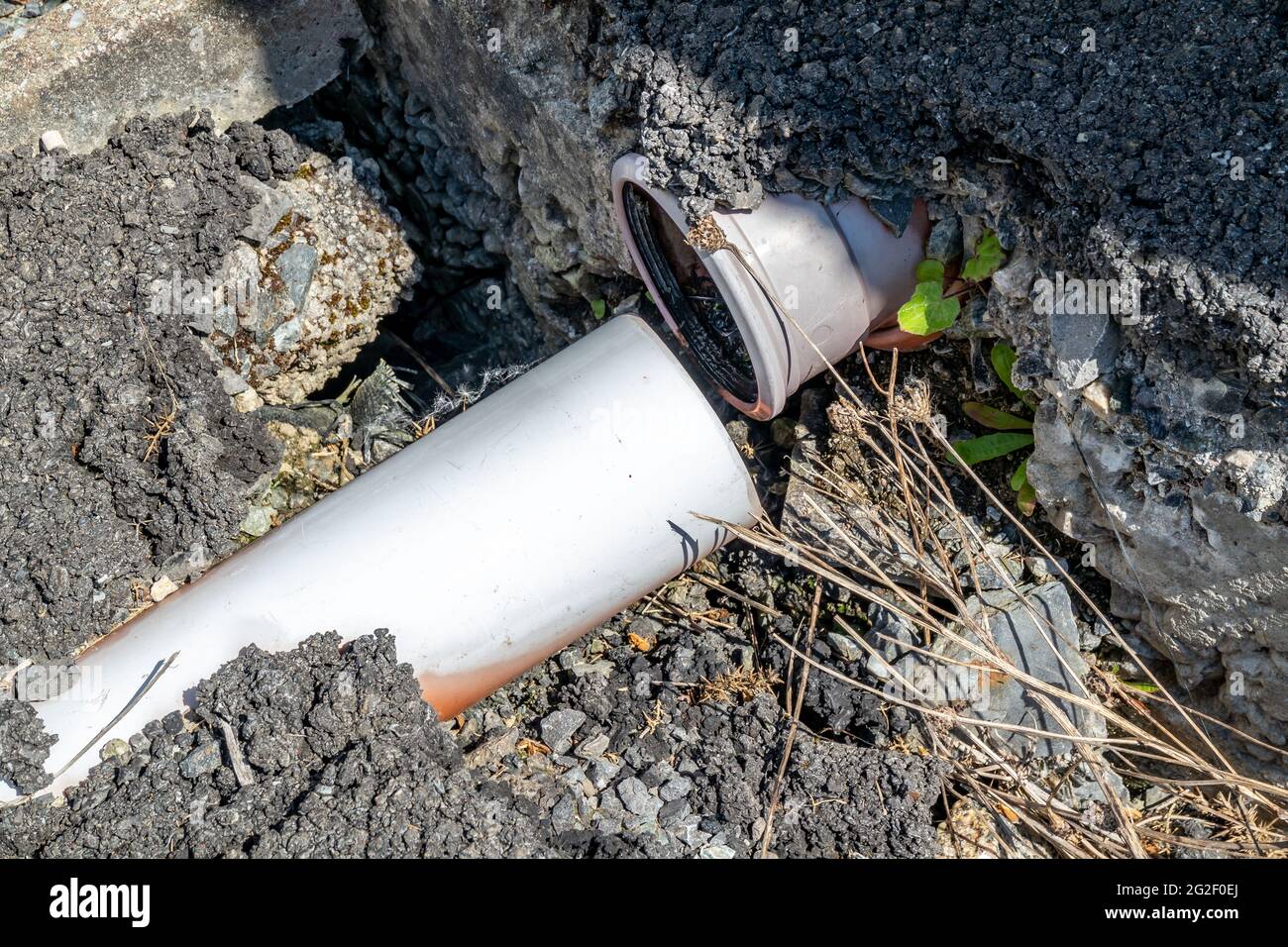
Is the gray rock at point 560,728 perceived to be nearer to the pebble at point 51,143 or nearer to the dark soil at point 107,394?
the dark soil at point 107,394

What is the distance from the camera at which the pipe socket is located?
2.46 metres

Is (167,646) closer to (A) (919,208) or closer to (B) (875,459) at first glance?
(B) (875,459)

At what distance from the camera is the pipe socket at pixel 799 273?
2461 mm

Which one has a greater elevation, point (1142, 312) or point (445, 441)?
point (1142, 312)

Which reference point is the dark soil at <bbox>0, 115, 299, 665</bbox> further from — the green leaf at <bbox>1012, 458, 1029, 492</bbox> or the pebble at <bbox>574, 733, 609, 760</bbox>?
the green leaf at <bbox>1012, 458, 1029, 492</bbox>

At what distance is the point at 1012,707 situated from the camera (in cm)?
251

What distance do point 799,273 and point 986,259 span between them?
1.43ft

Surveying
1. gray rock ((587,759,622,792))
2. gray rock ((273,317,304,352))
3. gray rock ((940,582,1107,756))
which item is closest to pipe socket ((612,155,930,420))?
gray rock ((940,582,1107,756))

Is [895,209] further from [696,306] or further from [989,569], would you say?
[989,569]

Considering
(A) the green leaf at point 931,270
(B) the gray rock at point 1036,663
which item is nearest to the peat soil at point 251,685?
(B) the gray rock at point 1036,663

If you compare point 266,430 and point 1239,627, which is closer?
point 1239,627

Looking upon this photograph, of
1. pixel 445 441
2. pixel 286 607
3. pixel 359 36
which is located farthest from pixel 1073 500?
pixel 359 36

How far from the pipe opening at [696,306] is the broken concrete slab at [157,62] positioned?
1.30 m

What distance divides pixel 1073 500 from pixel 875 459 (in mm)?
Answer: 527
